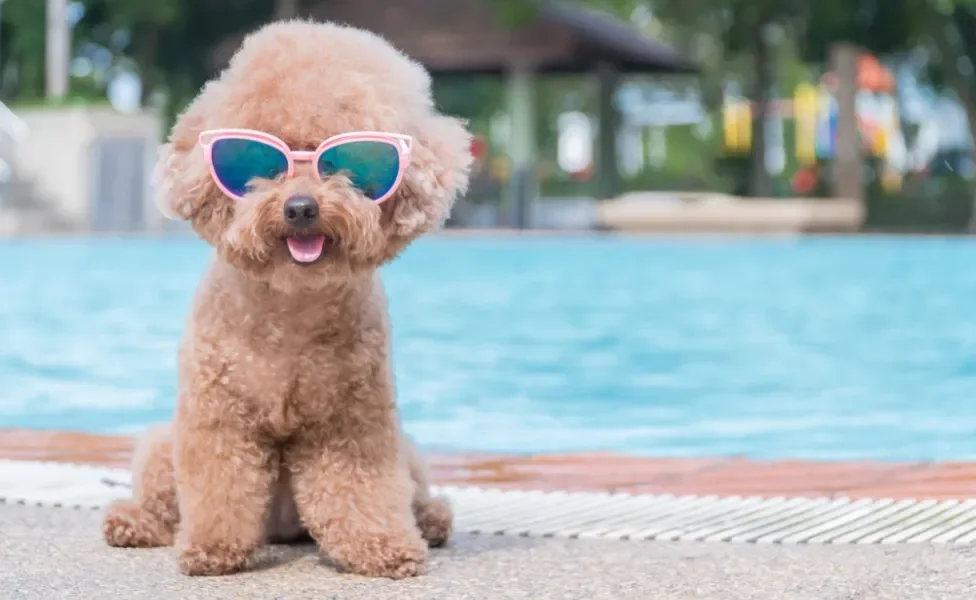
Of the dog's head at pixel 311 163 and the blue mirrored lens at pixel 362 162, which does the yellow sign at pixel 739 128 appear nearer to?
the dog's head at pixel 311 163

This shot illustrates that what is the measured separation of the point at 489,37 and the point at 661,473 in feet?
60.4

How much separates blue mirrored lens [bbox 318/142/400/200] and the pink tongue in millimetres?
137

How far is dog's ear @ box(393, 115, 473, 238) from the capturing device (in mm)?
2963

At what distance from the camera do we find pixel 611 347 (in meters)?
9.38

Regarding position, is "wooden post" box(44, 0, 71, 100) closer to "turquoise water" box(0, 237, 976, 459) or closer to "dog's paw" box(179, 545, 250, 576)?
"turquoise water" box(0, 237, 976, 459)

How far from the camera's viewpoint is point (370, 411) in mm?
3070

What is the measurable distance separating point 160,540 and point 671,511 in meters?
1.32

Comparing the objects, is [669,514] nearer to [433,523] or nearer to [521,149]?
[433,523]

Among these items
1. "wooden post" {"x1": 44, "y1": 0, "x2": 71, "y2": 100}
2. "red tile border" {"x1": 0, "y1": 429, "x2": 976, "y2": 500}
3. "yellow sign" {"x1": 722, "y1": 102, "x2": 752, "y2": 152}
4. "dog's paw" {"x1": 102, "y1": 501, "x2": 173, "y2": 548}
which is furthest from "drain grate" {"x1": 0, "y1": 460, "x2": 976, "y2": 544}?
"yellow sign" {"x1": 722, "y1": 102, "x2": 752, "y2": 152}

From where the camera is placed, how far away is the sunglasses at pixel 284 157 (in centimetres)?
287

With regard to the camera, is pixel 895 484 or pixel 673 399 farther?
pixel 673 399

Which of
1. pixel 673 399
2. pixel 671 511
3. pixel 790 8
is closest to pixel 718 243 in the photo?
pixel 790 8

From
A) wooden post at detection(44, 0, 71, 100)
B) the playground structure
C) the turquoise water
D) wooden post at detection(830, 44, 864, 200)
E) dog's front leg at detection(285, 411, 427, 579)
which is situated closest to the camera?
dog's front leg at detection(285, 411, 427, 579)

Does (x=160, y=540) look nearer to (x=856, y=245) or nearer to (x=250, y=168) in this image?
(x=250, y=168)
